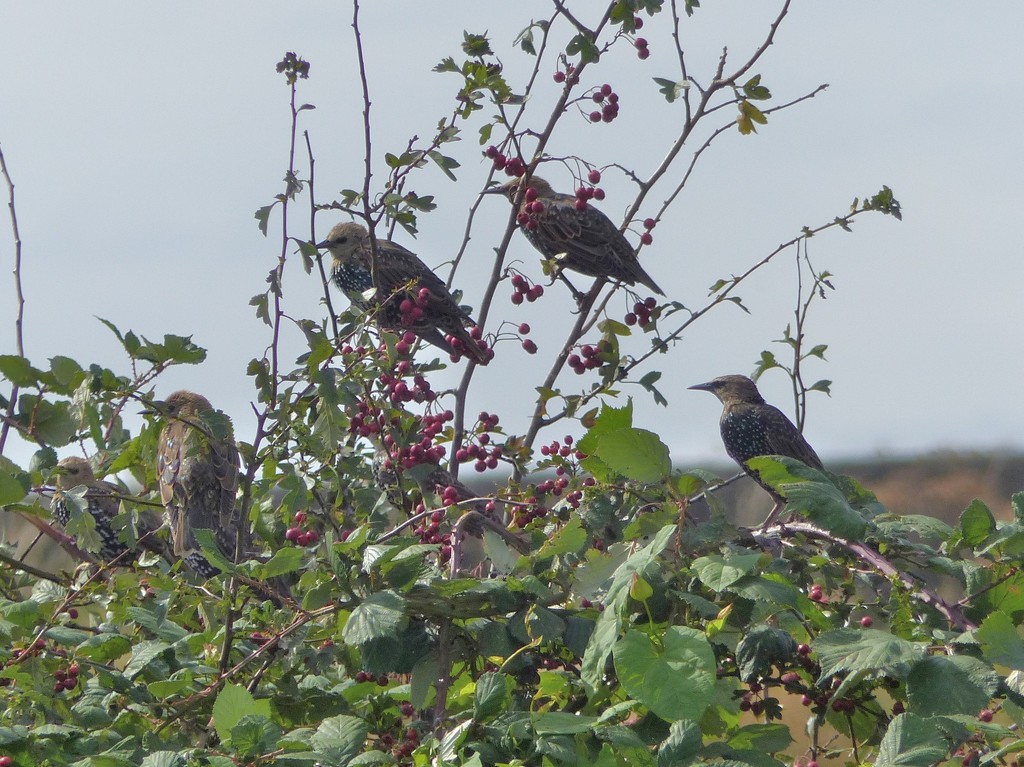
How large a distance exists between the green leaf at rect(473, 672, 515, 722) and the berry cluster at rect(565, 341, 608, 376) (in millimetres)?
2274

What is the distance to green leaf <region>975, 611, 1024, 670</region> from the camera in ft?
5.81

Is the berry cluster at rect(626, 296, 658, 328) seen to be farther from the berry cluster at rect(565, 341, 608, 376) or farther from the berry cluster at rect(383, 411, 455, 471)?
the berry cluster at rect(383, 411, 455, 471)

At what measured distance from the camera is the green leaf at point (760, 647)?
1901 millimetres

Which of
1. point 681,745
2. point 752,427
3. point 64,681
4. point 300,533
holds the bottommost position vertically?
point 681,745

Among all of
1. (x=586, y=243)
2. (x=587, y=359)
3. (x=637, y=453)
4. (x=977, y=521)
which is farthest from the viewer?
(x=586, y=243)

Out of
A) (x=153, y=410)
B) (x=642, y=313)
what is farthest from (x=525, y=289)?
(x=153, y=410)

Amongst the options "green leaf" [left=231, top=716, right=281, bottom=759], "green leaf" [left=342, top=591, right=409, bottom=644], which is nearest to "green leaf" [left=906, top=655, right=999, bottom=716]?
"green leaf" [left=342, top=591, right=409, bottom=644]

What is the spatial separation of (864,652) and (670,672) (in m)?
0.32

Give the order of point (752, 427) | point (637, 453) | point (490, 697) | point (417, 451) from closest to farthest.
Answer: point (490, 697)
point (637, 453)
point (417, 451)
point (752, 427)

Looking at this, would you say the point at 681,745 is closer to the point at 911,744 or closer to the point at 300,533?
the point at 911,744

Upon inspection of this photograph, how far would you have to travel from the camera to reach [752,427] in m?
6.37

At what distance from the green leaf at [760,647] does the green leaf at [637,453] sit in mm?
290

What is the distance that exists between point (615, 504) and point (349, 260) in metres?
5.24

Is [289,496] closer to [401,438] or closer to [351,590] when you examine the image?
[401,438]
